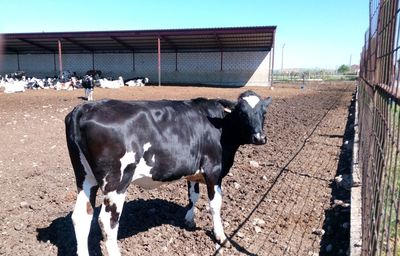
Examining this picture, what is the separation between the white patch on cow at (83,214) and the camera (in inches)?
148

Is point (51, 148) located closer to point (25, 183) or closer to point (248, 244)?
point (25, 183)

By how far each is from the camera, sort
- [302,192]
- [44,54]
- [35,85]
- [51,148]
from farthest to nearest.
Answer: [44,54] → [35,85] → [51,148] → [302,192]

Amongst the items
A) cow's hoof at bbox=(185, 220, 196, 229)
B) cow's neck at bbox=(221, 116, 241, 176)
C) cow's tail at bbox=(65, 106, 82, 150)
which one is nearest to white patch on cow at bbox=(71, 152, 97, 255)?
cow's tail at bbox=(65, 106, 82, 150)

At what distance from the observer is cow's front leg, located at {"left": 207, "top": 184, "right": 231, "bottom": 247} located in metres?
4.25

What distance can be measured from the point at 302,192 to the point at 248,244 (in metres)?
1.85

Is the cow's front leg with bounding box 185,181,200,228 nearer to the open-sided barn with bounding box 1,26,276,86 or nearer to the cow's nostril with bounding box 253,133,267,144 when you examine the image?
the cow's nostril with bounding box 253,133,267,144

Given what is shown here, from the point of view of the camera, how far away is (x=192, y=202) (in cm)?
479

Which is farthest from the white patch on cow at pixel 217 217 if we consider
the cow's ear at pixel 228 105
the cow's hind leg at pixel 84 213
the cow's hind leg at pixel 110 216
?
the cow's hind leg at pixel 84 213

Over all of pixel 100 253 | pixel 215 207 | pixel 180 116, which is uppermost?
pixel 180 116

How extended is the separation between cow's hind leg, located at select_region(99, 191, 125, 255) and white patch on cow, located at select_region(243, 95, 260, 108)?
177cm

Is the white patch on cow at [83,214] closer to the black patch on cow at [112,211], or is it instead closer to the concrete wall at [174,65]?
the black patch on cow at [112,211]

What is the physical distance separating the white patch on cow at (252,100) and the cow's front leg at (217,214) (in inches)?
40.4

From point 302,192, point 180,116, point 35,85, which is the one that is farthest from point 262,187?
point 35,85

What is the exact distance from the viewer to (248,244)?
4.21 metres
